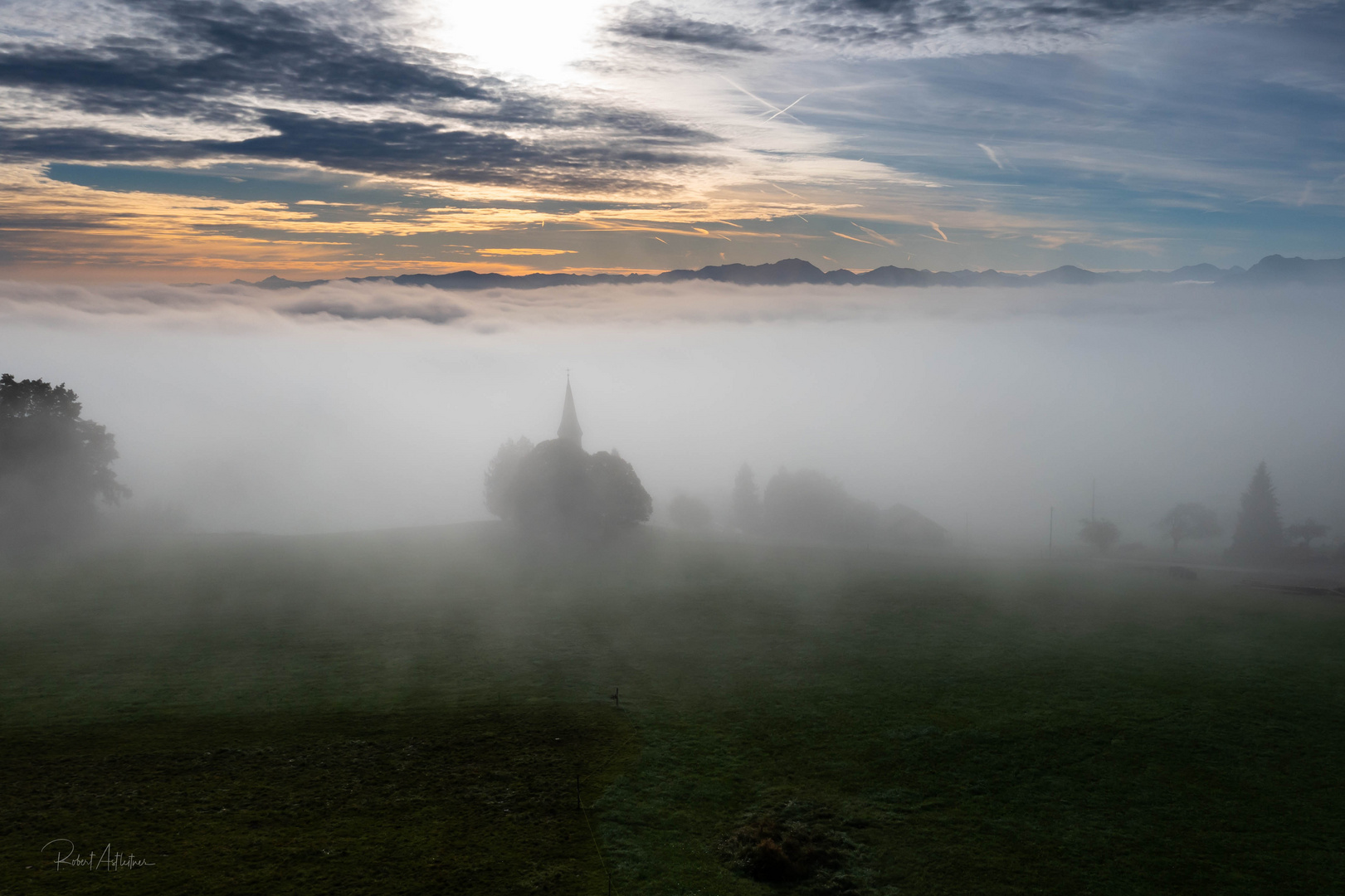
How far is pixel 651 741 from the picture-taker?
3781 cm

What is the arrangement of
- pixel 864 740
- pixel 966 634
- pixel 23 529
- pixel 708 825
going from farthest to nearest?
pixel 23 529 → pixel 966 634 → pixel 864 740 → pixel 708 825

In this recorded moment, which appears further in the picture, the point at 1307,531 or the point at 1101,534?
the point at 1101,534

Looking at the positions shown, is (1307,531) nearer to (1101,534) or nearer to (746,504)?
(1101,534)

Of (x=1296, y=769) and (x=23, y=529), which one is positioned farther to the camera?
(x=23, y=529)

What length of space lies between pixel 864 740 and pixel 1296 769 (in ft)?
64.8

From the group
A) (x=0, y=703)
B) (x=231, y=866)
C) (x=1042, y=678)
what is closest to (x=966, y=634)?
(x=1042, y=678)

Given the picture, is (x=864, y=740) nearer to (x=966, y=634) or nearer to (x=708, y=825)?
(x=708, y=825)

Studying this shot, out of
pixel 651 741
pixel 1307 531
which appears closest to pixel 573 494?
pixel 651 741

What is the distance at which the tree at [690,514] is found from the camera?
13812 centimetres

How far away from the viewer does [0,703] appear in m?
38.8

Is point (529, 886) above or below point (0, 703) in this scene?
above

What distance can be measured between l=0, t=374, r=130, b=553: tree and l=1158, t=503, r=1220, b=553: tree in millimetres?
149816
